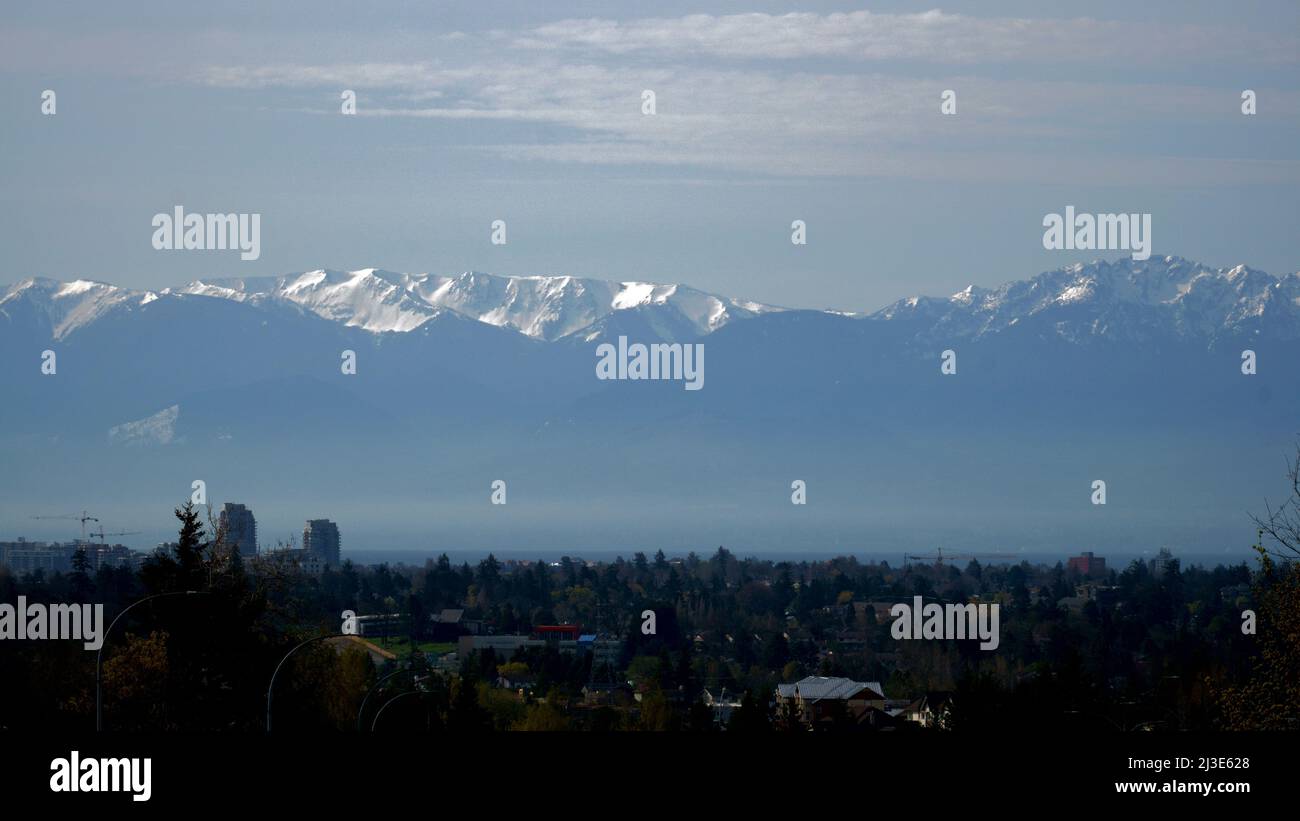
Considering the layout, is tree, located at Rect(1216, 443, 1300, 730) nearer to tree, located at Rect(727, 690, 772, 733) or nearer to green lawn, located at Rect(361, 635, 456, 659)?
tree, located at Rect(727, 690, 772, 733)

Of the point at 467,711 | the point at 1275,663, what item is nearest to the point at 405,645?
the point at 467,711

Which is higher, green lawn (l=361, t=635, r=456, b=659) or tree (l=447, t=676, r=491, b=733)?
tree (l=447, t=676, r=491, b=733)

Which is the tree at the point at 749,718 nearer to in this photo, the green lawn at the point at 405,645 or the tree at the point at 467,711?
the tree at the point at 467,711

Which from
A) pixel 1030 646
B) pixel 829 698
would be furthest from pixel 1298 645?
pixel 1030 646

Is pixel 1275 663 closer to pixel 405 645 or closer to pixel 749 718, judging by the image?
pixel 749 718

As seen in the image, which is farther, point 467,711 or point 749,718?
point 749,718

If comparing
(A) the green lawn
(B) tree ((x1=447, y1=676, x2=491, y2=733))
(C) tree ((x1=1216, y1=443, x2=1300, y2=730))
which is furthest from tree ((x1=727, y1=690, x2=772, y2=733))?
(A) the green lawn

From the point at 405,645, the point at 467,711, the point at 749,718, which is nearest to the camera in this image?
the point at 467,711
